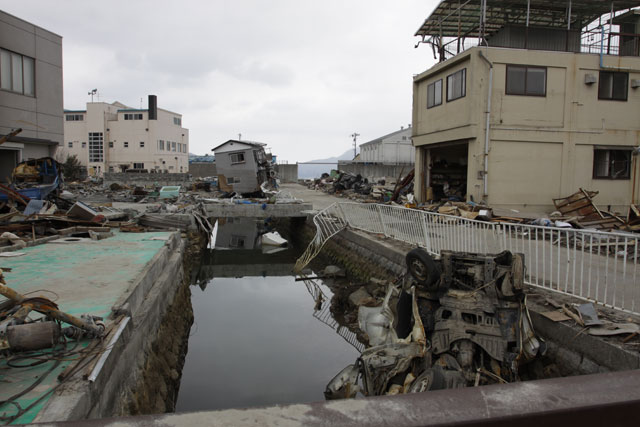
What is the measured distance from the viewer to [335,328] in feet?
31.7

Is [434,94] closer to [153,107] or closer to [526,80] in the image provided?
[526,80]

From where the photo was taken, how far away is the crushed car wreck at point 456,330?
5.19 m

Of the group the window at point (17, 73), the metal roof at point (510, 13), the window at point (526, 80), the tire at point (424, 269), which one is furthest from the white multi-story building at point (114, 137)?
the tire at point (424, 269)

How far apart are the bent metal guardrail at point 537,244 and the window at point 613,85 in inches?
316

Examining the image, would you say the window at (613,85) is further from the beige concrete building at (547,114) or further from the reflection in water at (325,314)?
the reflection in water at (325,314)

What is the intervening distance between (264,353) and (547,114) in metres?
13.3

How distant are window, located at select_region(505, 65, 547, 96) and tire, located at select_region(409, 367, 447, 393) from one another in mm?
13329

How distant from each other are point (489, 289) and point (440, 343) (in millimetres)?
965

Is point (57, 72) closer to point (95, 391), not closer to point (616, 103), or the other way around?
point (95, 391)

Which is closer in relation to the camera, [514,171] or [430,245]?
[430,245]

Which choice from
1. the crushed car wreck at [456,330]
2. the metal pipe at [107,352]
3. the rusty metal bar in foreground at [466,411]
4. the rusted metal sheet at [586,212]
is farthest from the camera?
the rusted metal sheet at [586,212]

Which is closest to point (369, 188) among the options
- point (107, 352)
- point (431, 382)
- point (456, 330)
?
point (456, 330)

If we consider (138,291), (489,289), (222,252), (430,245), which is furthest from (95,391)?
(222,252)

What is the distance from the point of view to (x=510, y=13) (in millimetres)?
17031
